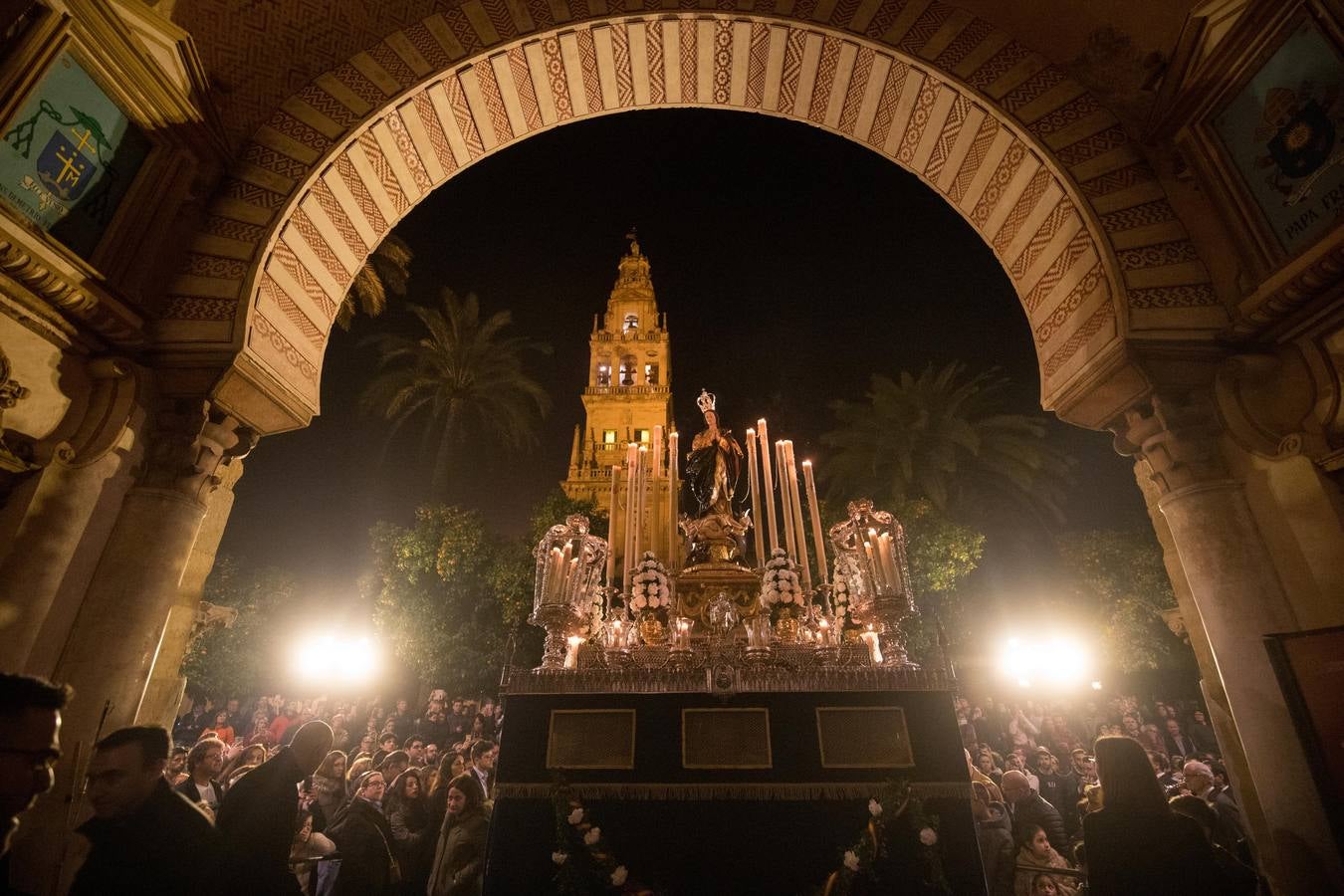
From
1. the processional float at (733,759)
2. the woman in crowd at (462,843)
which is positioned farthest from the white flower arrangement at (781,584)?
the woman in crowd at (462,843)

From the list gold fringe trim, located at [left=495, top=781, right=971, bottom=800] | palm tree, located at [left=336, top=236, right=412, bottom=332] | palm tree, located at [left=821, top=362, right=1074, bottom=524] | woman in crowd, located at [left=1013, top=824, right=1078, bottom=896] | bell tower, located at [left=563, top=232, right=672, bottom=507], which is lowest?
woman in crowd, located at [left=1013, top=824, right=1078, bottom=896]

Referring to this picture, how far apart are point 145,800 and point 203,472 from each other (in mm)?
2956

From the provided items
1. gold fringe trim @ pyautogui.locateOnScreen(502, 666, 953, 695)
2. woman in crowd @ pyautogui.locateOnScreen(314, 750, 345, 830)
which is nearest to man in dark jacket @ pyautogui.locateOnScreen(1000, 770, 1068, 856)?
gold fringe trim @ pyautogui.locateOnScreen(502, 666, 953, 695)

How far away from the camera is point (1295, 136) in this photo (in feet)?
13.4

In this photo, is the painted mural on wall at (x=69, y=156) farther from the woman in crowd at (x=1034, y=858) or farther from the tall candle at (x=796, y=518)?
the woman in crowd at (x=1034, y=858)

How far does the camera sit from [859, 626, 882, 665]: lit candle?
5190 mm

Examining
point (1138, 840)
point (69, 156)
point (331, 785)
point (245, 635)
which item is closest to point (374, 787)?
point (331, 785)

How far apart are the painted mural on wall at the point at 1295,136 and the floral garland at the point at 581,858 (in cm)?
620

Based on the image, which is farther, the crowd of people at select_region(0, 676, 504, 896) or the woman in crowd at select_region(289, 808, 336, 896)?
the woman in crowd at select_region(289, 808, 336, 896)

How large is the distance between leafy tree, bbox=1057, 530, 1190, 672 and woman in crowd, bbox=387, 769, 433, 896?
16.9 meters

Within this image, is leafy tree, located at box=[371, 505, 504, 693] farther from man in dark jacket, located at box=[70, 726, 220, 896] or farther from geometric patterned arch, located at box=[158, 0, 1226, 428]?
man in dark jacket, located at box=[70, 726, 220, 896]

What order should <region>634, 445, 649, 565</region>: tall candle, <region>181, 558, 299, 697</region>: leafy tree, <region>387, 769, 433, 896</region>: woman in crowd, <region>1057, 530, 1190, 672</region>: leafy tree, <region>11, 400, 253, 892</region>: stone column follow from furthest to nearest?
<region>181, 558, 299, 697</region>: leafy tree → <region>1057, 530, 1190, 672</region>: leafy tree → <region>634, 445, 649, 565</region>: tall candle → <region>387, 769, 433, 896</region>: woman in crowd → <region>11, 400, 253, 892</region>: stone column

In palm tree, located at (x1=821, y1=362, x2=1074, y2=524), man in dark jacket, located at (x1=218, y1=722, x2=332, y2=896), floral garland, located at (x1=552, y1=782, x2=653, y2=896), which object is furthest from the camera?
palm tree, located at (x1=821, y1=362, x2=1074, y2=524)

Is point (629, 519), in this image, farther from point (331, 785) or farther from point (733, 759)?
point (331, 785)
